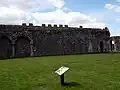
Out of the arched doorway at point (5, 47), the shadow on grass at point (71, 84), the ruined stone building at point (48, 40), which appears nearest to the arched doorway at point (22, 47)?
the ruined stone building at point (48, 40)

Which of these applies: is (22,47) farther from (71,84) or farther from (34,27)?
(71,84)

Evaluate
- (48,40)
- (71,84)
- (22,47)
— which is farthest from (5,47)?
(71,84)

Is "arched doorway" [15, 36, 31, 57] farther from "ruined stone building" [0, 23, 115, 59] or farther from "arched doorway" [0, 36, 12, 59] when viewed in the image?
"arched doorway" [0, 36, 12, 59]

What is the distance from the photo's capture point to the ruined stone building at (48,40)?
121 feet

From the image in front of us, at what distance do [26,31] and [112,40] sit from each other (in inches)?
772

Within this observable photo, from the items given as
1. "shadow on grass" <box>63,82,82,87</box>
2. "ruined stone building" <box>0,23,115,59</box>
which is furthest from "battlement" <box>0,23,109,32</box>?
"shadow on grass" <box>63,82,82,87</box>

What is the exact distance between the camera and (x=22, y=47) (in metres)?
37.9

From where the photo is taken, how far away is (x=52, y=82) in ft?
39.8

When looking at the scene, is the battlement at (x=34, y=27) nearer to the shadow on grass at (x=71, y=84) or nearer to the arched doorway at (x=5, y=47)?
the arched doorway at (x=5, y=47)

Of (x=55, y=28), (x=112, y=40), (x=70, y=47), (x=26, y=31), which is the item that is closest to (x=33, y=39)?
(x=26, y=31)

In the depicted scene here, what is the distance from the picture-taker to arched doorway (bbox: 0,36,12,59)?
119 ft

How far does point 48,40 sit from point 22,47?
15.4 ft

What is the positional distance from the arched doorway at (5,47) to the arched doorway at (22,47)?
109 centimetres

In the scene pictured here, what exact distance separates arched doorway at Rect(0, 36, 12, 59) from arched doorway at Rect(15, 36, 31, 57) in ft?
3.58
